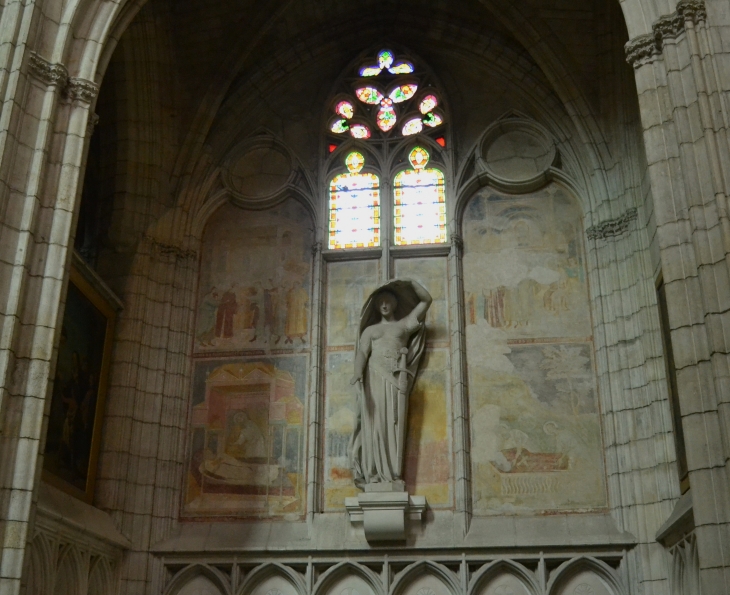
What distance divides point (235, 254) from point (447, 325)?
10.6 feet

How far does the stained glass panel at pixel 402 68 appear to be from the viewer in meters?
15.2

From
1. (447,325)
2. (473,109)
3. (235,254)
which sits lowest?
(447,325)

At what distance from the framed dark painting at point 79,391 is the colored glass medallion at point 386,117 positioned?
4846 mm

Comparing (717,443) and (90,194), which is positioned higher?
(90,194)

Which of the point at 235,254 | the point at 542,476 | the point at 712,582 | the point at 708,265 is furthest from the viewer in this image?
the point at 235,254

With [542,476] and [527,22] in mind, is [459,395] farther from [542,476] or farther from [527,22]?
[527,22]

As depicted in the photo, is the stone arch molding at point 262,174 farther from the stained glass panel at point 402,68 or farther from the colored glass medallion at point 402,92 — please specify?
the stained glass panel at point 402,68

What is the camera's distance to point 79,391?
39.7 feet

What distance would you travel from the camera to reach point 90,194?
47.1ft

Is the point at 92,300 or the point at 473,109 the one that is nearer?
the point at 92,300

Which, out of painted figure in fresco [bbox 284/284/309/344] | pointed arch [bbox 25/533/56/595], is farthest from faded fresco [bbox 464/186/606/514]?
pointed arch [bbox 25/533/56/595]

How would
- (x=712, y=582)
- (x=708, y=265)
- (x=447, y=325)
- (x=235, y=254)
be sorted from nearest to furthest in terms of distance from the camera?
(x=712, y=582), (x=708, y=265), (x=447, y=325), (x=235, y=254)

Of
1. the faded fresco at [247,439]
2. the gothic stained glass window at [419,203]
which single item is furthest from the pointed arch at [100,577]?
the gothic stained glass window at [419,203]

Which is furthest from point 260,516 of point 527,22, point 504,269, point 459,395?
point 527,22
